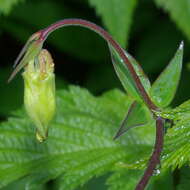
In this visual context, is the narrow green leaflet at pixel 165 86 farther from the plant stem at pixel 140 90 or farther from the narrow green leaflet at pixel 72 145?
the narrow green leaflet at pixel 72 145

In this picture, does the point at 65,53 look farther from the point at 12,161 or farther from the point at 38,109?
the point at 38,109

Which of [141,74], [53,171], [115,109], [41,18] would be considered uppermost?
[41,18]

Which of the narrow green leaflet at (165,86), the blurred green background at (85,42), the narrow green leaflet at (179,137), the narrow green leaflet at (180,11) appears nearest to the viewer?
the narrow green leaflet at (179,137)

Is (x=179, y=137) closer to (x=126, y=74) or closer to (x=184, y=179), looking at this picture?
(x=126, y=74)

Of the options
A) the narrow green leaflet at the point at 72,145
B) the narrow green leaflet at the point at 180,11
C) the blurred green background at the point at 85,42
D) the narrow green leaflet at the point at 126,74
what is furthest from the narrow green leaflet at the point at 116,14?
the blurred green background at the point at 85,42

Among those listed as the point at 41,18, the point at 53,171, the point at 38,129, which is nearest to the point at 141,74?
the point at 38,129

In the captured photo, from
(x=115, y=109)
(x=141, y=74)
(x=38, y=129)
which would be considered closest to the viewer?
(x=38, y=129)
